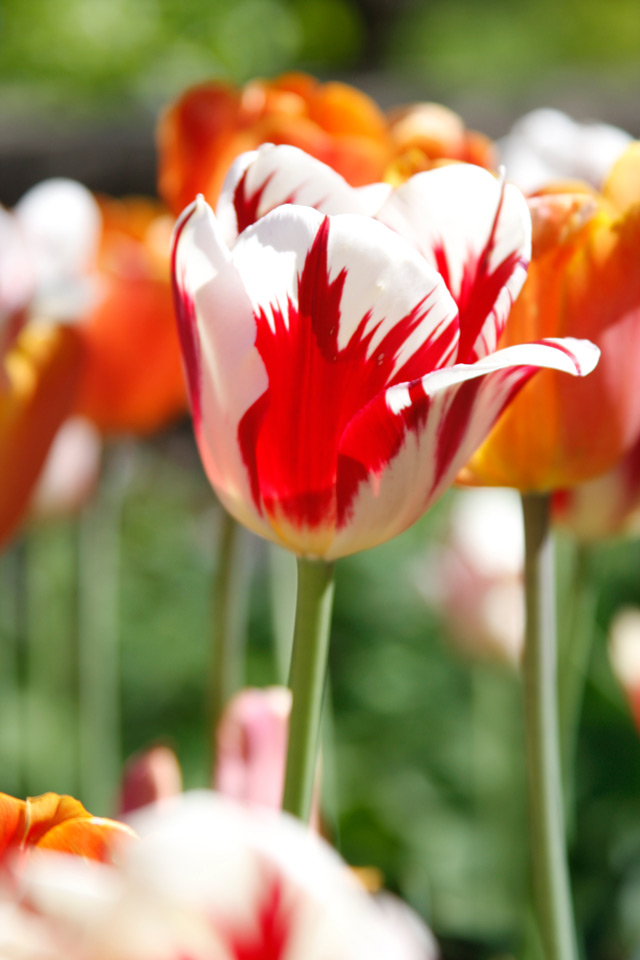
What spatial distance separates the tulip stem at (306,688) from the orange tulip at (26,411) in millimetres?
122

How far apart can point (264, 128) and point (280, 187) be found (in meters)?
0.09

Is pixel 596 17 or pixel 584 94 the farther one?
pixel 596 17

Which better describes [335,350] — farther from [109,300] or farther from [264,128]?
[109,300]

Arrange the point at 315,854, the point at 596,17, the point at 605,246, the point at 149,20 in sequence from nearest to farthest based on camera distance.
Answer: the point at 315,854
the point at 605,246
the point at 149,20
the point at 596,17

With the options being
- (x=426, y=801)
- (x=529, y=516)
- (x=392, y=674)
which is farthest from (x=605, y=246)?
(x=392, y=674)

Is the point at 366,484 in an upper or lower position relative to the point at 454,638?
upper

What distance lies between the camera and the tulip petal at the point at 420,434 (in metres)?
0.18

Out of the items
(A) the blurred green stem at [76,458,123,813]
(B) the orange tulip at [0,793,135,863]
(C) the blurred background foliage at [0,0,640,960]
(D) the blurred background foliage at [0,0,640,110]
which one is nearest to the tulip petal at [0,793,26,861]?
(B) the orange tulip at [0,793,135,863]

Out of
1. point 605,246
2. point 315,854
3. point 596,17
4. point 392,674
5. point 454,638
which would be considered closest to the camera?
point 315,854

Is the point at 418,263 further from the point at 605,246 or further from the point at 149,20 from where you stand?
the point at 149,20

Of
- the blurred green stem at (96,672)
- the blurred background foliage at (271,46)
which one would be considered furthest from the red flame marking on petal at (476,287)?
the blurred background foliage at (271,46)

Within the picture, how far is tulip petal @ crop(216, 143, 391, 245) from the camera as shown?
0.21 meters

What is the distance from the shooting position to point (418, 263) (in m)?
0.18

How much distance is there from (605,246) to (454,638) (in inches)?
13.5
